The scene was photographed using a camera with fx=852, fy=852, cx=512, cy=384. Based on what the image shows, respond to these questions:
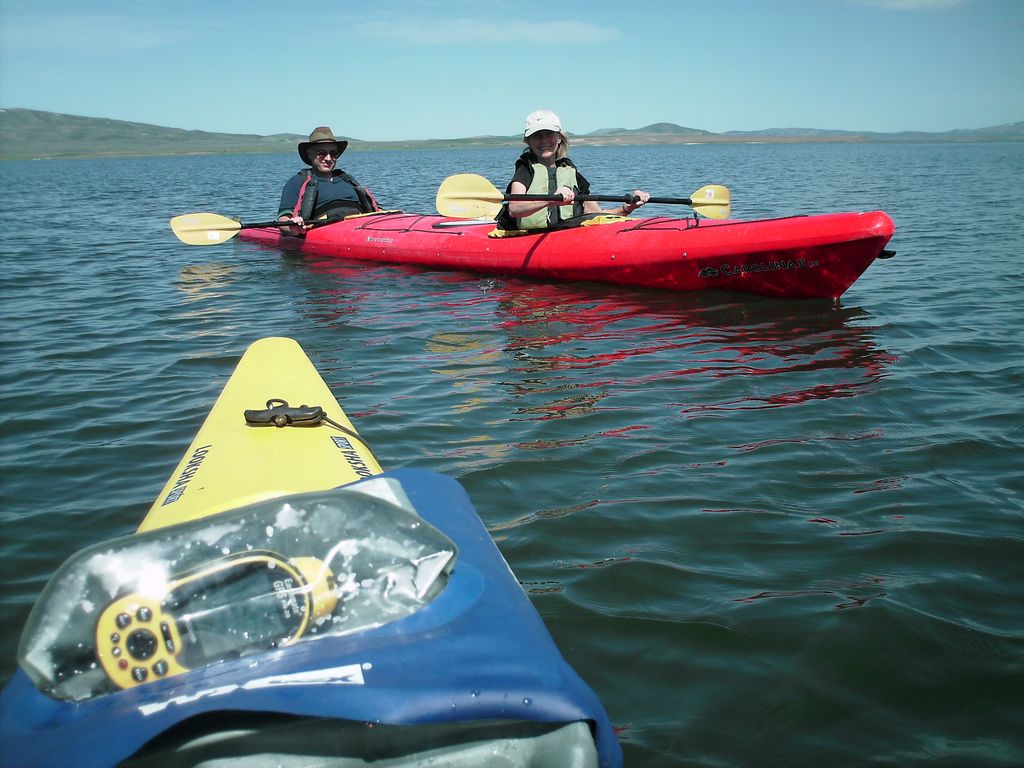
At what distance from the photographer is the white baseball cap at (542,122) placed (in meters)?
7.71

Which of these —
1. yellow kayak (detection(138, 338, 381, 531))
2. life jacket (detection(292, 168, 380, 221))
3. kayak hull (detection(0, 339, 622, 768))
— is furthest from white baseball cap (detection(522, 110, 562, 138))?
kayak hull (detection(0, 339, 622, 768))

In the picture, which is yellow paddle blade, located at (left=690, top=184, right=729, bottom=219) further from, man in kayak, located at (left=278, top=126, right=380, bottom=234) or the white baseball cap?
man in kayak, located at (left=278, top=126, right=380, bottom=234)

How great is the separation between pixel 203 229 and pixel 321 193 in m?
1.53

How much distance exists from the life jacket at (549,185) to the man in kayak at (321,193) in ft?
10.2

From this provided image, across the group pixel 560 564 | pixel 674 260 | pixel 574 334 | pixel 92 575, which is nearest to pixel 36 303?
pixel 574 334

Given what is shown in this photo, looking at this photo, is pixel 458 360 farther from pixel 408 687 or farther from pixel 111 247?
pixel 111 247

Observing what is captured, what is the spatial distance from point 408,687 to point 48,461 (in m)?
3.63

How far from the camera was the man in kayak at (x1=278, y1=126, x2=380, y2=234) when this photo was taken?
10617mm

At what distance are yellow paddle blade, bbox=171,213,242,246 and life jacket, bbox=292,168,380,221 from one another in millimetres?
828

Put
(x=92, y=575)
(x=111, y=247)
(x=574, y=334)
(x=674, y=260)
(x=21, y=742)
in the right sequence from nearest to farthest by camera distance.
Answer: (x=21, y=742)
(x=92, y=575)
(x=574, y=334)
(x=674, y=260)
(x=111, y=247)

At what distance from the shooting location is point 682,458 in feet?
13.8

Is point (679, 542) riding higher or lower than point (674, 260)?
lower

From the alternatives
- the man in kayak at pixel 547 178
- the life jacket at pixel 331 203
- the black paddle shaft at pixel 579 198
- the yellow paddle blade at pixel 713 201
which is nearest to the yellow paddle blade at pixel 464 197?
the man in kayak at pixel 547 178

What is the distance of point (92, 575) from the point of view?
170 centimetres
